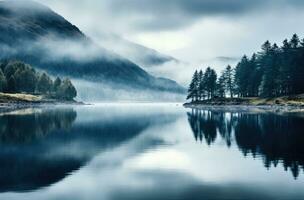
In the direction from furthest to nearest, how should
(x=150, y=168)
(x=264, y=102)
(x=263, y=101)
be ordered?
1. (x=263, y=101)
2. (x=264, y=102)
3. (x=150, y=168)

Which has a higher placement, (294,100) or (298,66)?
(298,66)

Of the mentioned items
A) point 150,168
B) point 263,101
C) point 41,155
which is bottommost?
point 150,168

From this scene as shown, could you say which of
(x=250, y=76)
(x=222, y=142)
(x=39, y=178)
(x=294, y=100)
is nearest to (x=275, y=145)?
(x=222, y=142)

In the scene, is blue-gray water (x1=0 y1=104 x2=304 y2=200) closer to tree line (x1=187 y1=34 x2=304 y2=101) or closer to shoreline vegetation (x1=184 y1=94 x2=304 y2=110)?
shoreline vegetation (x1=184 y1=94 x2=304 y2=110)

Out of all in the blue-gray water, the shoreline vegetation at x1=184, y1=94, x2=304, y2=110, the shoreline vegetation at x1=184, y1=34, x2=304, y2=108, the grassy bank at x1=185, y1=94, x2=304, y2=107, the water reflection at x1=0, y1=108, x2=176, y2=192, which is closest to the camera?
the blue-gray water

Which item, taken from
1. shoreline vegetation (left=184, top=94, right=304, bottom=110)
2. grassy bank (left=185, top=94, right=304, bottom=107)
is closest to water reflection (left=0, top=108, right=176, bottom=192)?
shoreline vegetation (left=184, top=94, right=304, bottom=110)

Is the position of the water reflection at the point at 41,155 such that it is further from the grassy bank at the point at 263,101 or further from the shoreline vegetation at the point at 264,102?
the grassy bank at the point at 263,101

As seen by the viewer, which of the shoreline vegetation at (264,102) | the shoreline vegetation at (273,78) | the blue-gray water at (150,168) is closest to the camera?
the blue-gray water at (150,168)

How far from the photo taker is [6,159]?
37406 mm

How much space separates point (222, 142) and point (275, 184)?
83.9ft

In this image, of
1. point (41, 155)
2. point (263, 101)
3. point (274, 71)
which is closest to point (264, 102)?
point (263, 101)

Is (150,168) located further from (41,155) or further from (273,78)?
(273,78)

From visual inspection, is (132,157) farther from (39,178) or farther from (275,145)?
(275,145)

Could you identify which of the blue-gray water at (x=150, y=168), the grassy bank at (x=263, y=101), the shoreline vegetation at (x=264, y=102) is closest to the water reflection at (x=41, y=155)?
the blue-gray water at (x=150, y=168)
